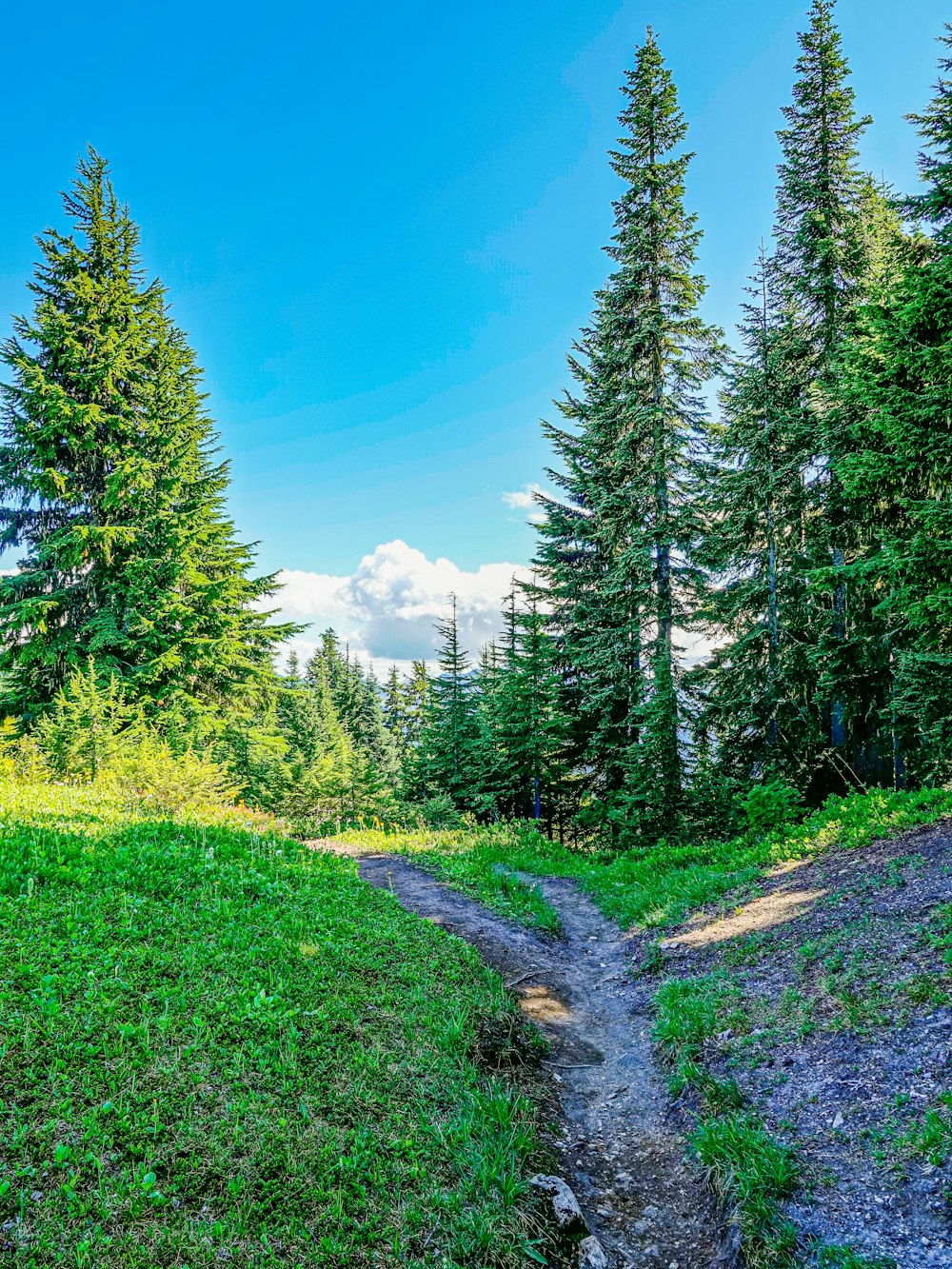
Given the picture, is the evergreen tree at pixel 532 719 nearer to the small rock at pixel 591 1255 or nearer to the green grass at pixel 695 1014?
the green grass at pixel 695 1014

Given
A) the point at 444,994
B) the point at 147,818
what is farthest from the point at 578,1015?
the point at 147,818

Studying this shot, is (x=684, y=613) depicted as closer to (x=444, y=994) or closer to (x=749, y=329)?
(x=749, y=329)

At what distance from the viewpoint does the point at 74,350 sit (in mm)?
17688

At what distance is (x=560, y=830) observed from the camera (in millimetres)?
21188

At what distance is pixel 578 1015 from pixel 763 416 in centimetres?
1434

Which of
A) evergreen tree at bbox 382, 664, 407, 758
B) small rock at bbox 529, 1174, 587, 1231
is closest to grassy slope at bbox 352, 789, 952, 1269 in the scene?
small rock at bbox 529, 1174, 587, 1231

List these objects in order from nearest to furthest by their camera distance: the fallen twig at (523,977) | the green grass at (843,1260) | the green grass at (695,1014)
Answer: the green grass at (843,1260)
the green grass at (695,1014)
the fallen twig at (523,977)

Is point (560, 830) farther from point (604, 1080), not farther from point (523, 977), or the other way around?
point (604, 1080)

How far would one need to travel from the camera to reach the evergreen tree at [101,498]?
17.1 meters

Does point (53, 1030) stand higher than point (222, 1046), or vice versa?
point (53, 1030)

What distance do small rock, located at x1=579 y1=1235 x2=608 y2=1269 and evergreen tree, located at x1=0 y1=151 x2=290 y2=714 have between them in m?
17.8

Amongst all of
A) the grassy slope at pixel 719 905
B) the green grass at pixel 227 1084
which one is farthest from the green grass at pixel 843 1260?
the green grass at pixel 227 1084

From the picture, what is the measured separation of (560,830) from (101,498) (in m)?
19.6

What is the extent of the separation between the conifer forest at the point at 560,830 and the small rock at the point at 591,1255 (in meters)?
0.05
